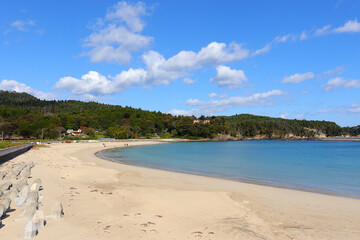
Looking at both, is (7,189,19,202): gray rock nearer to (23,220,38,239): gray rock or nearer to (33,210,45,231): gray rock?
(33,210,45,231): gray rock

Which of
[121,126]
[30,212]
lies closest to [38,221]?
[30,212]

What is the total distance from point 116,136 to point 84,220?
339ft

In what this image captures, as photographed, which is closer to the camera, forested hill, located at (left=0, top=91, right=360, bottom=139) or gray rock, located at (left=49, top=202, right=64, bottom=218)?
gray rock, located at (left=49, top=202, right=64, bottom=218)

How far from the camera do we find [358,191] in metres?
13.9

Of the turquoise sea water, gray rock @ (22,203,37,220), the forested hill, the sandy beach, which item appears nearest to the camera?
the sandy beach

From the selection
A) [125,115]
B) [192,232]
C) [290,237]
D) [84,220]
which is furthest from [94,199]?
[125,115]

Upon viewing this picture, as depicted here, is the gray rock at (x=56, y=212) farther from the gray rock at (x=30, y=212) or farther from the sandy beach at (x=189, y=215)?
the gray rock at (x=30, y=212)

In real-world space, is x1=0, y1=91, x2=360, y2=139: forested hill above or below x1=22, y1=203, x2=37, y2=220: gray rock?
above

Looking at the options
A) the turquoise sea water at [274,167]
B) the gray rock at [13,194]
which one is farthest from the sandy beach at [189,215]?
the turquoise sea water at [274,167]

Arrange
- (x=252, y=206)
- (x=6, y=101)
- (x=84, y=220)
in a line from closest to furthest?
(x=84, y=220) → (x=252, y=206) → (x=6, y=101)

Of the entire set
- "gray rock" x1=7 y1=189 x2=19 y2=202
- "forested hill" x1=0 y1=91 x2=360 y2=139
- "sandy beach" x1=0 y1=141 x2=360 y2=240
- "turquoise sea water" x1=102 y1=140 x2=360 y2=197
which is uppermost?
"forested hill" x1=0 y1=91 x2=360 y2=139

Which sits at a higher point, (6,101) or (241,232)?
(6,101)

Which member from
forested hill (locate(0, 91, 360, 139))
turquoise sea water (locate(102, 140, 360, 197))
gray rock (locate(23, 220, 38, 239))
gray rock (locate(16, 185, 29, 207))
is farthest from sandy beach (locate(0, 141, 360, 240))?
forested hill (locate(0, 91, 360, 139))

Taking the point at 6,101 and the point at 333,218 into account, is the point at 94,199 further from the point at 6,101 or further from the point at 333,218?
the point at 6,101
